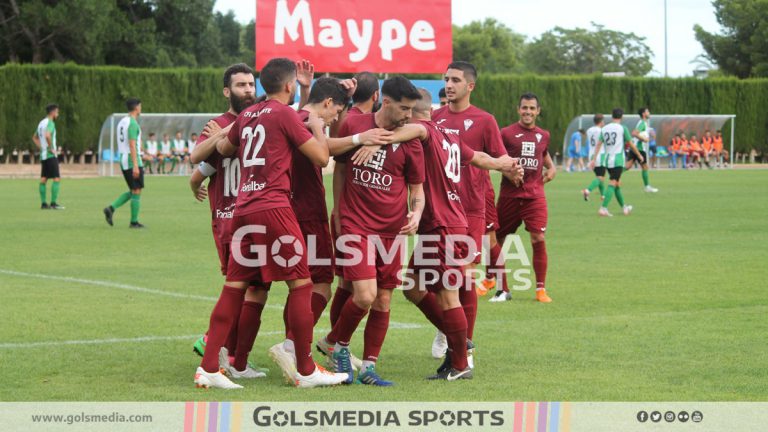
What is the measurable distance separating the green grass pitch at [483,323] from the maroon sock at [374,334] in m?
0.23

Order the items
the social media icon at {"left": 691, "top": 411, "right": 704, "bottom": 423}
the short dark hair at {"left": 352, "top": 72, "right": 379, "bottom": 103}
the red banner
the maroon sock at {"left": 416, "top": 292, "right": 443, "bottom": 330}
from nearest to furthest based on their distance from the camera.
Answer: the social media icon at {"left": 691, "top": 411, "right": 704, "bottom": 423}, the maroon sock at {"left": 416, "top": 292, "right": 443, "bottom": 330}, the short dark hair at {"left": 352, "top": 72, "right": 379, "bottom": 103}, the red banner

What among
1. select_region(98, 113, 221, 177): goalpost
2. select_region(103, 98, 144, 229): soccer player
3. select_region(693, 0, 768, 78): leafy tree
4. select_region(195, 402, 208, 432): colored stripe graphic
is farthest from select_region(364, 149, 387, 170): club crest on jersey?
select_region(693, 0, 768, 78): leafy tree

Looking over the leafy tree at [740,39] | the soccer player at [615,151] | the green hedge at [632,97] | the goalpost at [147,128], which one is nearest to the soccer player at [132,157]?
the soccer player at [615,151]

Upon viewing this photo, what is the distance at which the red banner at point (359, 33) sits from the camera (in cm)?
3772

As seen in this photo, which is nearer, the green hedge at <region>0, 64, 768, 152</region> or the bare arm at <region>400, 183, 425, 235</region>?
the bare arm at <region>400, 183, 425, 235</region>

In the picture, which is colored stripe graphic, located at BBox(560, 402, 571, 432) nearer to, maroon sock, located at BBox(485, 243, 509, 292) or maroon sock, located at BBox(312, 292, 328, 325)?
maroon sock, located at BBox(312, 292, 328, 325)

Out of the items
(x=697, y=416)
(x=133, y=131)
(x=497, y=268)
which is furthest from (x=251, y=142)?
(x=133, y=131)

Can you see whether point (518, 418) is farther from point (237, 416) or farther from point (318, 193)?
point (318, 193)

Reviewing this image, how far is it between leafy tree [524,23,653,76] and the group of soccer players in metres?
110

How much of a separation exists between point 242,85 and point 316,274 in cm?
141

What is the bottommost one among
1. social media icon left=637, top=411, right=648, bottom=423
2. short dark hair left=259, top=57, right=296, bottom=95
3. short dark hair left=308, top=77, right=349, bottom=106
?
social media icon left=637, top=411, right=648, bottom=423

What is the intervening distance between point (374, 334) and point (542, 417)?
67.3 inches

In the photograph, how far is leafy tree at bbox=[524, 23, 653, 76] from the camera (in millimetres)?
117438

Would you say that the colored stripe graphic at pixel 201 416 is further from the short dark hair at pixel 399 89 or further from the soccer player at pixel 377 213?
the short dark hair at pixel 399 89
